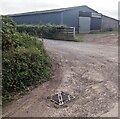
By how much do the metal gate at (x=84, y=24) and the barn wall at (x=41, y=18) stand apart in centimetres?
293

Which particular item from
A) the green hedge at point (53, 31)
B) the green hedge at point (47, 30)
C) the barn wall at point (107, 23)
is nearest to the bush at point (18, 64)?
the green hedge at point (53, 31)

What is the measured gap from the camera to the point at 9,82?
25.6 ft

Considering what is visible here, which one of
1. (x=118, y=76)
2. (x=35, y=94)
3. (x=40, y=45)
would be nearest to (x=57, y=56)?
(x=40, y=45)

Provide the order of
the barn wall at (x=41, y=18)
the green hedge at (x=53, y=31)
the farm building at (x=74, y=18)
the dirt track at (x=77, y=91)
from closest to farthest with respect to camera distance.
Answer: the dirt track at (x=77, y=91)
the green hedge at (x=53, y=31)
the barn wall at (x=41, y=18)
the farm building at (x=74, y=18)

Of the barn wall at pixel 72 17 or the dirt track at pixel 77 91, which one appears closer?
the dirt track at pixel 77 91

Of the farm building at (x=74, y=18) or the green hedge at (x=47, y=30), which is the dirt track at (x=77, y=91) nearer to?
the green hedge at (x=47, y=30)

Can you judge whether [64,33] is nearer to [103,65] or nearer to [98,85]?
[103,65]

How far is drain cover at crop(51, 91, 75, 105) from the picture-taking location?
7331 millimetres

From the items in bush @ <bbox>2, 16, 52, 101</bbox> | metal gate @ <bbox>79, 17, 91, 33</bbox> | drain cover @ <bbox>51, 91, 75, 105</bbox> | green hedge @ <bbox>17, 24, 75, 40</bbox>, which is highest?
metal gate @ <bbox>79, 17, 91, 33</bbox>

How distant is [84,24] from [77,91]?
1026 inches

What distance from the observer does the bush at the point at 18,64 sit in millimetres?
7863

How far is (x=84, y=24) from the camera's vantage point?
3350 centimetres

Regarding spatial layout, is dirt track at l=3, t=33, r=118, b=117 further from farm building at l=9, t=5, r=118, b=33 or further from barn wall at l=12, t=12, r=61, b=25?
farm building at l=9, t=5, r=118, b=33

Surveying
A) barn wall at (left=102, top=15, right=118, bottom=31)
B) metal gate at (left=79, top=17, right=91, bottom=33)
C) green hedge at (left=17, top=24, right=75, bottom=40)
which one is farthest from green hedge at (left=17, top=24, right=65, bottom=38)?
barn wall at (left=102, top=15, right=118, bottom=31)
